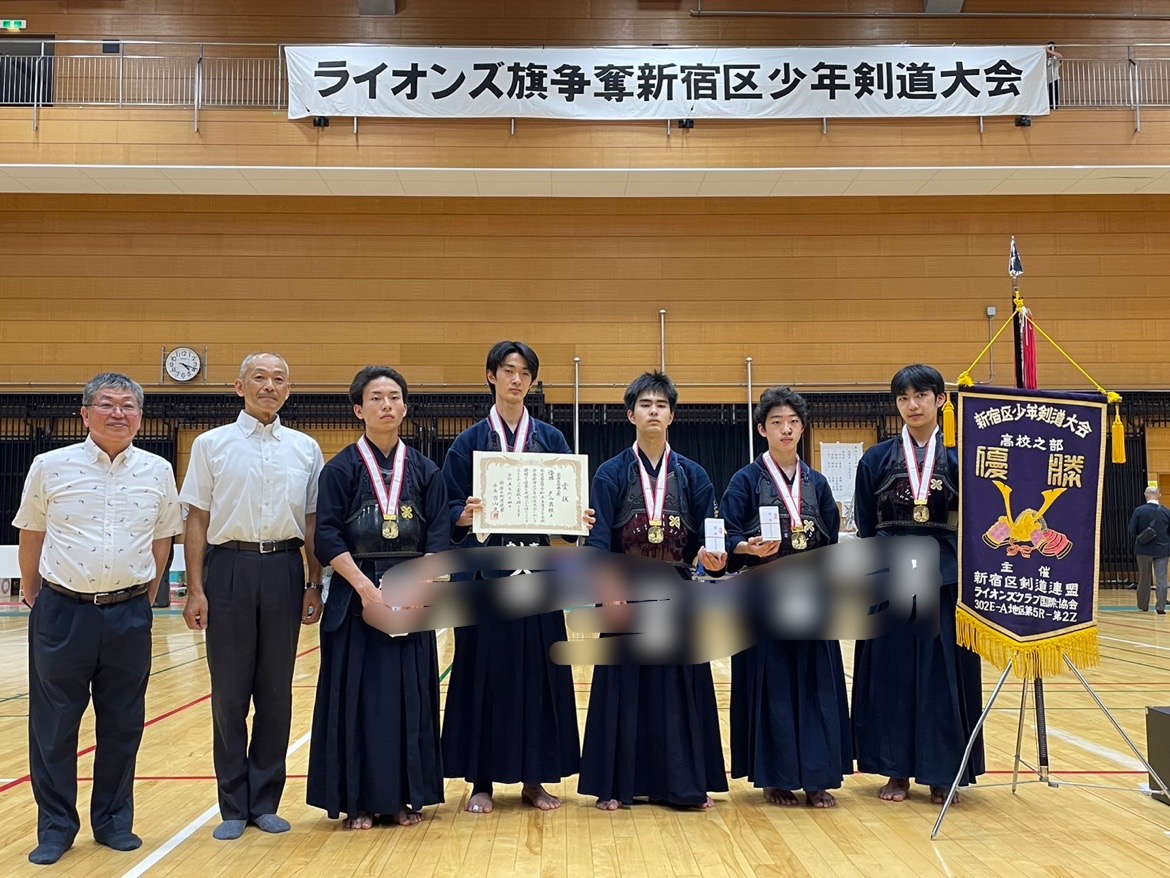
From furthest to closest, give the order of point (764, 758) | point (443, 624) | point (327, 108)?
point (327, 108)
point (764, 758)
point (443, 624)

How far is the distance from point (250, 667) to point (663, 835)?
1710 millimetres

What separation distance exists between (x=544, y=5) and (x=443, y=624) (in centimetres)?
1336

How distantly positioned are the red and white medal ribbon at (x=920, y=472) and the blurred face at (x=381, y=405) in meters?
2.19

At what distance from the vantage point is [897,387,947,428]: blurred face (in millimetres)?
4273

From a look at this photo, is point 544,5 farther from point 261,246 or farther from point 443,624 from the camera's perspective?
point 443,624

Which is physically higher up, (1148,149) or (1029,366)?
(1148,149)

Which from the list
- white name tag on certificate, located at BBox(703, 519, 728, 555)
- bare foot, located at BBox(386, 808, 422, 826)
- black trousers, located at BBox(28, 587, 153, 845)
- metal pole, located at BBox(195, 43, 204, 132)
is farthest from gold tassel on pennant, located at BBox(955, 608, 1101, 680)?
metal pole, located at BBox(195, 43, 204, 132)

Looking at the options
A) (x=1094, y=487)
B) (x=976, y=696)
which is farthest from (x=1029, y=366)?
(x=976, y=696)

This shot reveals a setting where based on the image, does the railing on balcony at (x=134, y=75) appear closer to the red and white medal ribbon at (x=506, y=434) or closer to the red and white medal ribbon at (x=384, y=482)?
the red and white medal ribbon at (x=506, y=434)

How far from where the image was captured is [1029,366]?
163 inches

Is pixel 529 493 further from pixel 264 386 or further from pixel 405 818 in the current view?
pixel 405 818

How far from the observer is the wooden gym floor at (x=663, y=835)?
3.24m

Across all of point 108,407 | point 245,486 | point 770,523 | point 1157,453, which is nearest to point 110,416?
point 108,407

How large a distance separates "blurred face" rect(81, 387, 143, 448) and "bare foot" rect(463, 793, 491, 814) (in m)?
1.99
